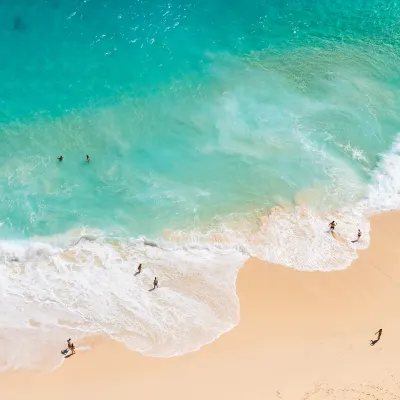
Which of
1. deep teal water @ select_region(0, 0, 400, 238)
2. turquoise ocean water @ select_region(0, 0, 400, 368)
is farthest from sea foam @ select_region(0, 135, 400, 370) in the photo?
deep teal water @ select_region(0, 0, 400, 238)

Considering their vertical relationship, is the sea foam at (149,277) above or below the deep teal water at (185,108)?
below

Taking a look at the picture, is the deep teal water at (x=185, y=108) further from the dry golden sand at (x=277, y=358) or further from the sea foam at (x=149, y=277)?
the dry golden sand at (x=277, y=358)

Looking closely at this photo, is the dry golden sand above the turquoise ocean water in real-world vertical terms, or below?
below

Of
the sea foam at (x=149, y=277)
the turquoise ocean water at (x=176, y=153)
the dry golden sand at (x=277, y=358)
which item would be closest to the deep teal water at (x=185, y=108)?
the turquoise ocean water at (x=176, y=153)

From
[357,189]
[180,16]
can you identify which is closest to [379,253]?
[357,189]

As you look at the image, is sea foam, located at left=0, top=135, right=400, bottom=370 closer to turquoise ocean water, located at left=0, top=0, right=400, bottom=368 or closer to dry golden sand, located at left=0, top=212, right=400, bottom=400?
turquoise ocean water, located at left=0, top=0, right=400, bottom=368

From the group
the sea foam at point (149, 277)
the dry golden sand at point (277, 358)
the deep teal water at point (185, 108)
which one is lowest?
the dry golden sand at point (277, 358)

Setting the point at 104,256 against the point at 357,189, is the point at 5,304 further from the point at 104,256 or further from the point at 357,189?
the point at 357,189
